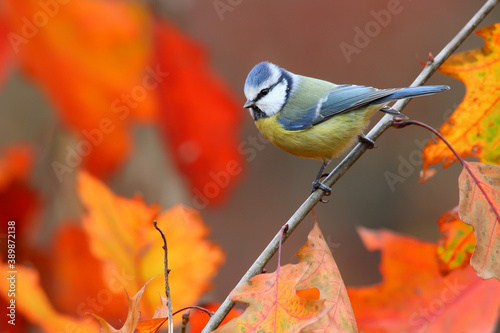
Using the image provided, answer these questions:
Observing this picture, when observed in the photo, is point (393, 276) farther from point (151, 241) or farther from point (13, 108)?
point (13, 108)

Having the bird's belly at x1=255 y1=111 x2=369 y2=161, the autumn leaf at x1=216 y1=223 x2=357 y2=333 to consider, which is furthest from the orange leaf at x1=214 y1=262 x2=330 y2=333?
the bird's belly at x1=255 y1=111 x2=369 y2=161

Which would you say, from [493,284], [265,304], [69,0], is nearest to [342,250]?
[493,284]

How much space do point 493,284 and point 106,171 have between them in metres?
2.16

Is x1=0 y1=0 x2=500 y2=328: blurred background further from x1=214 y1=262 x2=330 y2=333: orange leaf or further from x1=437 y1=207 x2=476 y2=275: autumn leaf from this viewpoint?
x1=214 y1=262 x2=330 y2=333: orange leaf

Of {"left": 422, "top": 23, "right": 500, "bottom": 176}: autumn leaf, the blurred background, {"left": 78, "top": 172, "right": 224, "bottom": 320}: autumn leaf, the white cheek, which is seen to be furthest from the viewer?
the blurred background

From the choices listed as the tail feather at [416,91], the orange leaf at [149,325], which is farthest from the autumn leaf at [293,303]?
the tail feather at [416,91]

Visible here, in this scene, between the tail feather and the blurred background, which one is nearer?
the tail feather

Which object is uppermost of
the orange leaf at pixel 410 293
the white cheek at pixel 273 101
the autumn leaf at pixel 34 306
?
the white cheek at pixel 273 101

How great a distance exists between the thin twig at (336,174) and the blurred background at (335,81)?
191 centimetres

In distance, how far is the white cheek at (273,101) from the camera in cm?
231

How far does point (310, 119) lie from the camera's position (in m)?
2.24

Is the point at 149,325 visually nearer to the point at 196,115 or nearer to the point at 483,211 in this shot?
the point at 483,211

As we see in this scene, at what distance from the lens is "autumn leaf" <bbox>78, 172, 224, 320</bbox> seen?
1853 millimetres

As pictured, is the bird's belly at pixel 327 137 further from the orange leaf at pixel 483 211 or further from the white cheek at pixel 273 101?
the orange leaf at pixel 483 211
